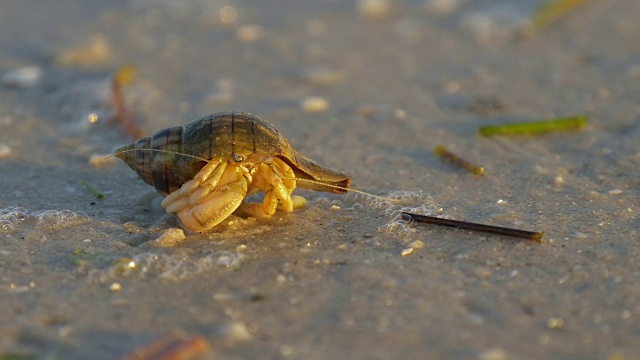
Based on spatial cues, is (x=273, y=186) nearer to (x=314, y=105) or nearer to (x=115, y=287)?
(x=115, y=287)

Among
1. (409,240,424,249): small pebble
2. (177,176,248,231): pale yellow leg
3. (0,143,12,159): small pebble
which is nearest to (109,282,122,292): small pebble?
(177,176,248,231): pale yellow leg

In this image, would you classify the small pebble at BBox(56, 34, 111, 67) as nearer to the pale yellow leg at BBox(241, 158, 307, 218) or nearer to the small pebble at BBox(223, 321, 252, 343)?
the pale yellow leg at BBox(241, 158, 307, 218)

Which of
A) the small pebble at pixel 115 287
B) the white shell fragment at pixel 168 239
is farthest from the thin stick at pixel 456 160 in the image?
the small pebble at pixel 115 287

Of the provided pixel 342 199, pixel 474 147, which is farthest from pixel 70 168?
pixel 474 147

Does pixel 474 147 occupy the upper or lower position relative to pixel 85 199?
upper

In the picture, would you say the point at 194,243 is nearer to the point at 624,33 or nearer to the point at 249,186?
the point at 249,186

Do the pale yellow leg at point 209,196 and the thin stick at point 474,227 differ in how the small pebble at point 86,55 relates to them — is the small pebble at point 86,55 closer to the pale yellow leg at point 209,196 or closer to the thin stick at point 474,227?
the pale yellow leg at point 209,196
